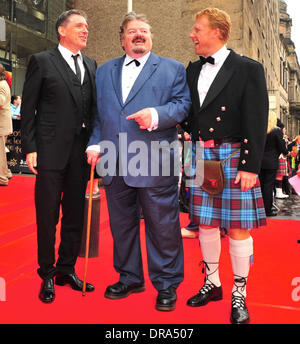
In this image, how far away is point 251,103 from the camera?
7.63 ft

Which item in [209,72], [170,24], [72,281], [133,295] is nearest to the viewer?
[209,72]

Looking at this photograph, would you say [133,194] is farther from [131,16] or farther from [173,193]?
[131,16]

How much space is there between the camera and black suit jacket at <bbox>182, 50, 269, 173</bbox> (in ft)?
7.61

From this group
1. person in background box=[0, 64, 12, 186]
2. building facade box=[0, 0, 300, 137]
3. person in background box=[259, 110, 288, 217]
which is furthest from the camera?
building facade box=[0, 0, 300, 137]

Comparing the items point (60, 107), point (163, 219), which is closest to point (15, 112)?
point (60, 107)

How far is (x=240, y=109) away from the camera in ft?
7.88

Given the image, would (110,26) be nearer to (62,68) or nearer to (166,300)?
(62,68)

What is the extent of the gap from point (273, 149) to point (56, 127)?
5.04m

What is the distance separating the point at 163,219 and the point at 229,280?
1.08m

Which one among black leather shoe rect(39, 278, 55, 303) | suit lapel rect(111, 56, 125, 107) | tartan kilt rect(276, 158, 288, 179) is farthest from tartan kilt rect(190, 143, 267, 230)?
tartan kilt rect(276, 158, 288, 179)

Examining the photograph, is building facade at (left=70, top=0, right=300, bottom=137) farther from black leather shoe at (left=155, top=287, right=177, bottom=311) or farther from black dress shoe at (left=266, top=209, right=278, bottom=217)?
black leather shoe at (left=155, top=287, right=177, bottom=311)

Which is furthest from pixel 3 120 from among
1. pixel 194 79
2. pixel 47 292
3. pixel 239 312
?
pixel 239 312

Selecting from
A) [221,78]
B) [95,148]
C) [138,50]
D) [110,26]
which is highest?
[110,26]

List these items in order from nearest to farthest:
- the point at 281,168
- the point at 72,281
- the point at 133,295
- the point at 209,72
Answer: the point at 209,72, the point at 133,295, the point at 72,281, the point at 281,168
